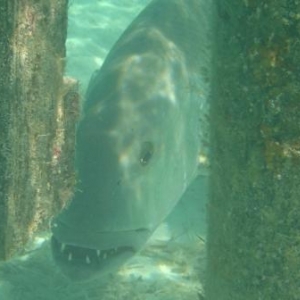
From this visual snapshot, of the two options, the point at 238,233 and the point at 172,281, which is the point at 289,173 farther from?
the point at 172,281

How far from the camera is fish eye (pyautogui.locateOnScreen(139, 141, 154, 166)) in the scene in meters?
4.32

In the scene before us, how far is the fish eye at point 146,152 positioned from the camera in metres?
4.32

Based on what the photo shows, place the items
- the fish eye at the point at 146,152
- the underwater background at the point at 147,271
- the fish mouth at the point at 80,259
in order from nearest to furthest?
the fish mouth at the point at 80,259
the fish eye at the point at 146,152
the underwater background at the point at 147,271

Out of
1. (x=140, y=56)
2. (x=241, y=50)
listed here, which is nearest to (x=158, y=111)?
(x=140, y=56)

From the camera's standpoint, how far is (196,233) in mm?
5797

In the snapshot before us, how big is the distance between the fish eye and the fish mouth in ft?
2.46

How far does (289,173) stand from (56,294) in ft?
9.64

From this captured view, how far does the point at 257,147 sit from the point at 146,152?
2.32 meters

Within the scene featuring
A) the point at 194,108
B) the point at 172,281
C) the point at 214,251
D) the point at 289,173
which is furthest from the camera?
the point at 194,108

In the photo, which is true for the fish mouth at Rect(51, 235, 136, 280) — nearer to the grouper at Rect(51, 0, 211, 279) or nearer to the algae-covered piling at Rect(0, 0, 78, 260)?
the grouper at Rect(51, 0, 211, 279)

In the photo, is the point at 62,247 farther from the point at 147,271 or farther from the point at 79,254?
the point at 147,271

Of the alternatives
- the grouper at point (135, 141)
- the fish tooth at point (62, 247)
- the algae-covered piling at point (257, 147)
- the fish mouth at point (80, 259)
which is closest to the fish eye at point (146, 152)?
the grouper at point (135, 141)

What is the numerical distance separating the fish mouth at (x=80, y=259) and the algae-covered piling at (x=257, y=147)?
158 centimetres

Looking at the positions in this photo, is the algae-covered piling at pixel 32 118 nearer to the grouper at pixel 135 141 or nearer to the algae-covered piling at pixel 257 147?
the grouper at pixel 135 141
